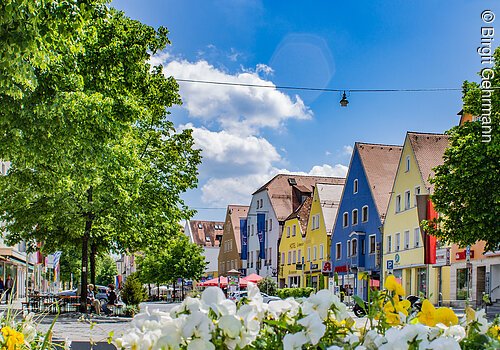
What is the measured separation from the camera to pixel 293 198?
3044 inches

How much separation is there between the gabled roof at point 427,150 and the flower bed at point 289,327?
4429 cm

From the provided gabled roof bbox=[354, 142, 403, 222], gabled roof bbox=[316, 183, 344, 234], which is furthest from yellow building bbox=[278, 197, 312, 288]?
gabled roof bbox=[354, 142, 403, 222]

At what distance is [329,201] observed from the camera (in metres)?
64.2

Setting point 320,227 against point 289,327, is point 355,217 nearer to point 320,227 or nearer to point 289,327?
point 320,227

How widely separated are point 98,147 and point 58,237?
1745 centimetres

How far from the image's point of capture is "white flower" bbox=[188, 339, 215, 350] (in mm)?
2049

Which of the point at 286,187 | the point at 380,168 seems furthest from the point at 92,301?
the point at 286,187

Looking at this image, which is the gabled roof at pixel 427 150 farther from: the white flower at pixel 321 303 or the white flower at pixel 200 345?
the white flower at pixel 200 345

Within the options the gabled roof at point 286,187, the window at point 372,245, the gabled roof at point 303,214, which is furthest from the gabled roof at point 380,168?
the gabled roof at point 286,187

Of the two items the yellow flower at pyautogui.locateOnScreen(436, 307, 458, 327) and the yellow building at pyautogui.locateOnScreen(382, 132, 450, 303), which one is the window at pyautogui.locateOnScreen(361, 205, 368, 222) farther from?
the yellow flower at pyautogui.locateOnScreen(436, 307, 458, 327)

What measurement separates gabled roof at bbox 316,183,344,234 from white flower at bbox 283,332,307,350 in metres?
60.0

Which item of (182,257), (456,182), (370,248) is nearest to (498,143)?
(456,182)

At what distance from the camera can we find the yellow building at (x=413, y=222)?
43781mm

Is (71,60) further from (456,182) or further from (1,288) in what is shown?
(1,288)
